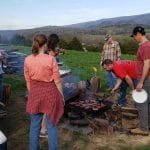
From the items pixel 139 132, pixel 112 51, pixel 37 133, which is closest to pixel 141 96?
pixel 139 132

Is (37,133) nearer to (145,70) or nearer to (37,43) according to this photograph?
(37,43)

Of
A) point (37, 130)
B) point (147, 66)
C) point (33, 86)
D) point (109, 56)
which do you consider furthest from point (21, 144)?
point (109, 56)

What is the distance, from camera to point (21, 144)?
7289 millimetres

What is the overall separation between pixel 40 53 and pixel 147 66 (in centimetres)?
242

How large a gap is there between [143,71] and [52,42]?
6.21ft

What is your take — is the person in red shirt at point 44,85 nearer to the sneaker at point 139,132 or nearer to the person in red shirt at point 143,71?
the person in red shirt at point 143,71

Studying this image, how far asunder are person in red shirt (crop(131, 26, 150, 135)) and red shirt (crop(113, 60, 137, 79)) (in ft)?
2.70

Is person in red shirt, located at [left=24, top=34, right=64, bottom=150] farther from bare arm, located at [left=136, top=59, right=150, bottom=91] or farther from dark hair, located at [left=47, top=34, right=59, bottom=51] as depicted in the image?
bare arm, located at [left=136, top=59, right=150, bottom=91]

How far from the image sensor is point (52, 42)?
6828mm

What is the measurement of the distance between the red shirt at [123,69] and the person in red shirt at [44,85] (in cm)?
280

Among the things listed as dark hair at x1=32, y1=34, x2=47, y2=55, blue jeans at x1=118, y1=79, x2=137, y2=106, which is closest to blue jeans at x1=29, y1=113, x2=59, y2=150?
dark hair at x1=32, y1=34, x2=47, y2=55

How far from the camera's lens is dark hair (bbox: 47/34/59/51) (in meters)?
6.79

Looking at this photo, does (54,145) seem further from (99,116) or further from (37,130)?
(99,116)

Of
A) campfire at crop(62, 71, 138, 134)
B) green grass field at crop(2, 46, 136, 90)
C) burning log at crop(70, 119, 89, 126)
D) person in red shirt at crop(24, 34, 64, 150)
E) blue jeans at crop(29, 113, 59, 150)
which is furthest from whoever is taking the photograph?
green grass field at crop(2, 46, 136, 90)
